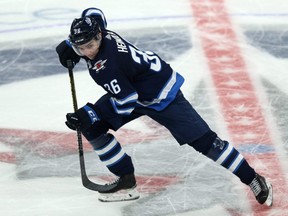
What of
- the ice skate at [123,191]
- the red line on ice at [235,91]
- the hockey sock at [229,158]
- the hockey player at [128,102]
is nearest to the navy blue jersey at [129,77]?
the hockey player at [128,102]

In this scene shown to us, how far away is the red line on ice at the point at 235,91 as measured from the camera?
3941 mm

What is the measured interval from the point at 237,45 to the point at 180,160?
5.93ft

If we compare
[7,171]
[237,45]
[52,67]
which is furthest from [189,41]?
[7,171]

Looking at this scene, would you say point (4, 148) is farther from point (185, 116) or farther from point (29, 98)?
point (185, 116)

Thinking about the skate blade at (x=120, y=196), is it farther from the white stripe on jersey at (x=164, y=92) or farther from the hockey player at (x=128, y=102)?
the white stripe on jersey at (x=164, y=92)

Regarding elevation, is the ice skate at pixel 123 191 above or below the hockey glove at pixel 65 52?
below

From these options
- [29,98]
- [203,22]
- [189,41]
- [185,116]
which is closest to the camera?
[185,116]

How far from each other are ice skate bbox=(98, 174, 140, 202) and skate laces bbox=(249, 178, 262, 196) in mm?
543

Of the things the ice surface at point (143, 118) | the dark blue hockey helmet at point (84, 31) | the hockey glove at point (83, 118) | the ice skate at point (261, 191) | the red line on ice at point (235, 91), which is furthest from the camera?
the red line on ice at point (235, 91)

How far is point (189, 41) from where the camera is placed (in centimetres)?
580

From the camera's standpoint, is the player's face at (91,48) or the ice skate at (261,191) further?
the ice skate at (261,191)

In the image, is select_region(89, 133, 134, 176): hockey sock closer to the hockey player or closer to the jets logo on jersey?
the hockey player

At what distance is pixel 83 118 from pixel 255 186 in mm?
842

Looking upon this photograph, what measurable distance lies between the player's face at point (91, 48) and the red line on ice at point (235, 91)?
1012 mm
